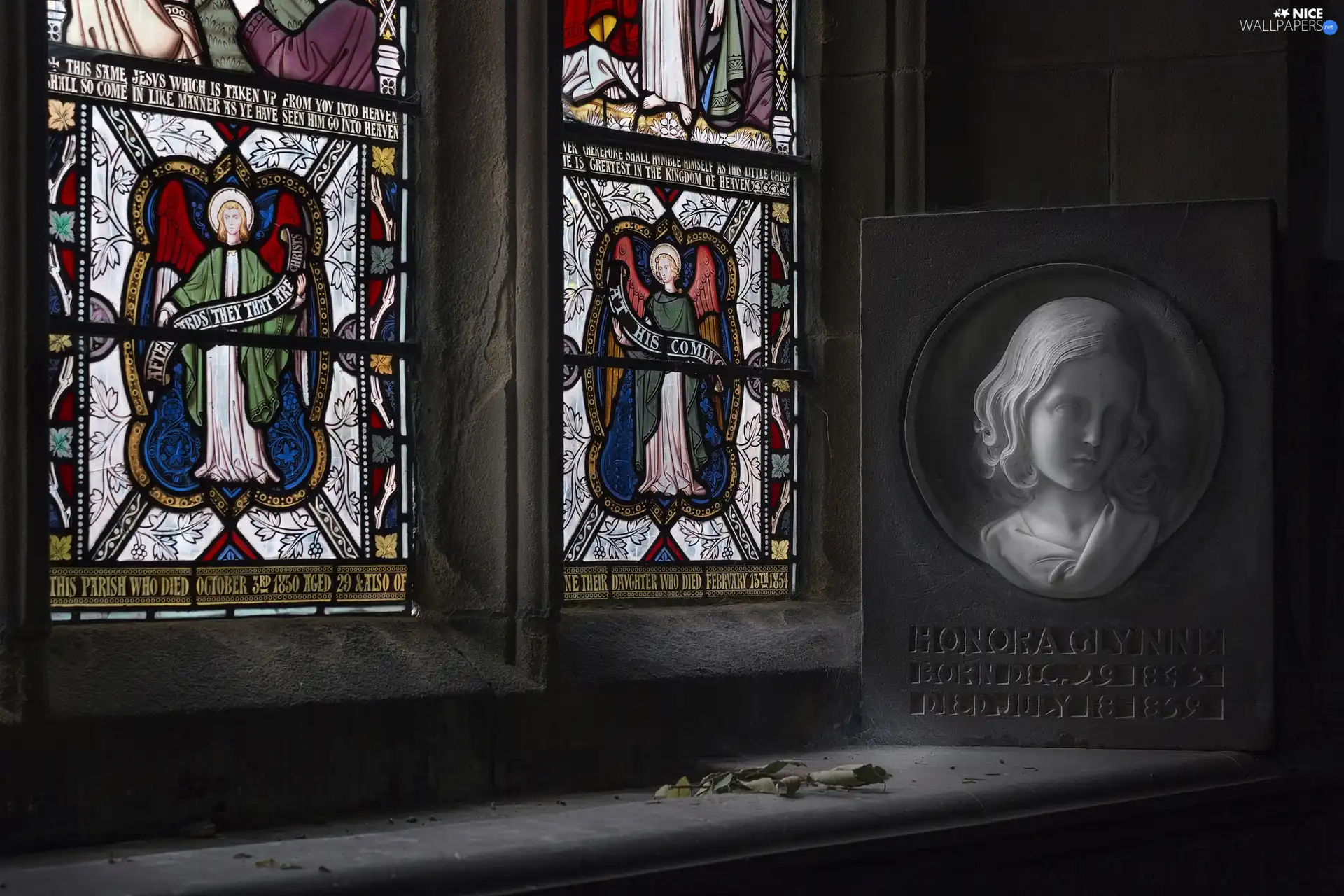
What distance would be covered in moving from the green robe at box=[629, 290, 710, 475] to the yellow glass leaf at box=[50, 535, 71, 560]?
5.36 ft

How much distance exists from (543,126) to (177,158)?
884 millimetres

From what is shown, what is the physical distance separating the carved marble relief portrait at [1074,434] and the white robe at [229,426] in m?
1.71

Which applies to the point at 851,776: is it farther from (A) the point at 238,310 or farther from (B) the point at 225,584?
(A) the point at 238,310

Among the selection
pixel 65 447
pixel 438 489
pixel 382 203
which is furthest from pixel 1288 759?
pixel 65 447

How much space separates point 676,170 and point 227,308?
4.90 ft

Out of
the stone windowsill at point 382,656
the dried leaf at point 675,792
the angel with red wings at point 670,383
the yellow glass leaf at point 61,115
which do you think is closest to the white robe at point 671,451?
the angel with red wings at point 670,383

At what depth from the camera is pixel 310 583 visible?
14.4 ft

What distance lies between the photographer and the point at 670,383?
5.20 metres

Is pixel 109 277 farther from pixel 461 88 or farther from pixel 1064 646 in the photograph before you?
pixel 1064 646

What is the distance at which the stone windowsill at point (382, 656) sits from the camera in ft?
12.5

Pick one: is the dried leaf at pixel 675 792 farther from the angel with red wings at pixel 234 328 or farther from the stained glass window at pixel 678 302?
the angel with red wings at pixel 234 328

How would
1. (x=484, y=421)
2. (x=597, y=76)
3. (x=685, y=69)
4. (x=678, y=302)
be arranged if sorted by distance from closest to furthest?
(x=484, y=421) → (x=597, y=76) → (x=678, y=302) → (x=685, y=69)

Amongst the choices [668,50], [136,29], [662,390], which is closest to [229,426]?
[136,29]

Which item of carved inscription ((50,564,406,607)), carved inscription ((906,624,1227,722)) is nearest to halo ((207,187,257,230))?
carved inscription ((50,564,406,607))
